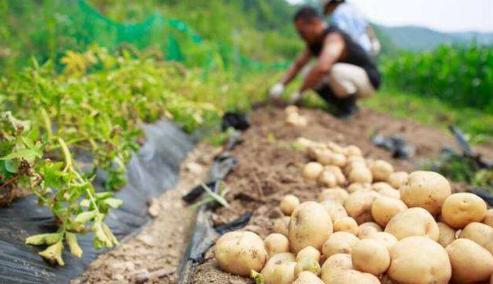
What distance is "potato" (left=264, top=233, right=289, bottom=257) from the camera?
212cm

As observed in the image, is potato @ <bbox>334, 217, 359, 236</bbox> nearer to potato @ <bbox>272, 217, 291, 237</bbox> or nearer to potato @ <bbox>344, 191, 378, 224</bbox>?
potato @ <bbox>344, 191, 378, 224</bbox>

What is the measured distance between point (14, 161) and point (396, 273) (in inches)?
67.9

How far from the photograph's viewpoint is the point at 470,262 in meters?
1.66

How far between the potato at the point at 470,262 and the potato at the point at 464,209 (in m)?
0.21

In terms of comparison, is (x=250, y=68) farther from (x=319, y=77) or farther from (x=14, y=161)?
(x=14, y=161)

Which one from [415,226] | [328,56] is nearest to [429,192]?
[415,226]

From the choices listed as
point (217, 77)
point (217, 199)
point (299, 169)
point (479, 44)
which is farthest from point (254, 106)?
point (479, 44)

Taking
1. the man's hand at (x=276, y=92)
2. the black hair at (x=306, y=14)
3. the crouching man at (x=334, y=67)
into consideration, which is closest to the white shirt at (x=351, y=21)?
the crouching man at (x=334, y=67)

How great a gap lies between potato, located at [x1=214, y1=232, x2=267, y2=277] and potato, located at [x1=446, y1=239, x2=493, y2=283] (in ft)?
2.64

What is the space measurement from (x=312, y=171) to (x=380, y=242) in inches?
66.5

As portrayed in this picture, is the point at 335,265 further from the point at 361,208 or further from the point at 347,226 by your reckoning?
the point at 361,208

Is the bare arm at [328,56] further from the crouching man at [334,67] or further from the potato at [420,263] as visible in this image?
the potato at [420,263]

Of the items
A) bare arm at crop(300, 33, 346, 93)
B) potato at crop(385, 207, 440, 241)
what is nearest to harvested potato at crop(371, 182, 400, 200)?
potato at crop(385, 207, 440, 241)

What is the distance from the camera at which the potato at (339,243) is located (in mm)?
1868
